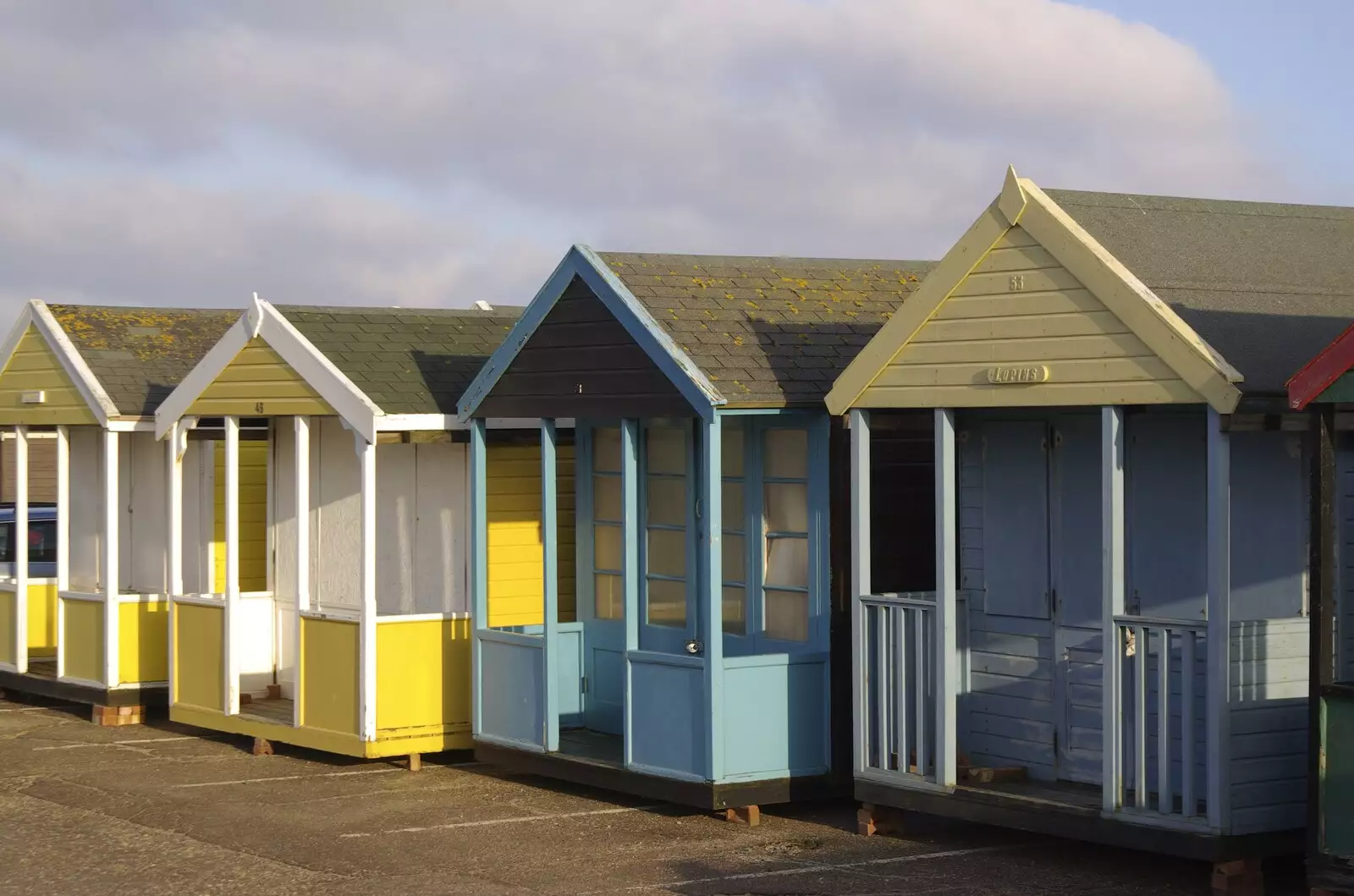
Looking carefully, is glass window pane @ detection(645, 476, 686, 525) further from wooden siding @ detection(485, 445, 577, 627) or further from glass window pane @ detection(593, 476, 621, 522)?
wooden siding @ detection(485, 445, 577, 627)

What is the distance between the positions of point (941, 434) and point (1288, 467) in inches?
72.0

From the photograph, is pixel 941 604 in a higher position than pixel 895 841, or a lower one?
higher

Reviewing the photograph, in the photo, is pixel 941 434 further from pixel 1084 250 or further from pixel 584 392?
pixel 584 392

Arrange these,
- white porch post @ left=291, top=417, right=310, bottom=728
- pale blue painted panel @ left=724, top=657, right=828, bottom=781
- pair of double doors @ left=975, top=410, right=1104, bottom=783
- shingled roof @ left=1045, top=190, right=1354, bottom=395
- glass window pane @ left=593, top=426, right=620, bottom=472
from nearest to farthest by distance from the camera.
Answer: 1. shingled roof @ left=1045, top=190, right=1354, bottom=395
2. pair of double doors @ left=975, top=410, right=1104, bottom=783
3. pale blue painted panel @ left=724, top=657, right=828, bottom=781
4. glass window pane @ left=593, top=426, right=620, bottom=472
5. white porch post @ left=291, top=417, right=310, bottom=728

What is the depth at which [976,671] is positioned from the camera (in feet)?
35.9

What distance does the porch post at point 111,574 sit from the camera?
16.0 meters

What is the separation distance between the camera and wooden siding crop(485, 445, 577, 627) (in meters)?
13.9

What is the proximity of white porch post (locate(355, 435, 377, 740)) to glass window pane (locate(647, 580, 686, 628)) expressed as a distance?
80.4 inches

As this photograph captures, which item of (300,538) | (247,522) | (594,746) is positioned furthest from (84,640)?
(594,746)

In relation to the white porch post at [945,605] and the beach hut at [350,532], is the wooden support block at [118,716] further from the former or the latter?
the white porch post at [945,605]

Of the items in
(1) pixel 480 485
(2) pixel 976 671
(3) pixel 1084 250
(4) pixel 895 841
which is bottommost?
(4) pixel 895 841

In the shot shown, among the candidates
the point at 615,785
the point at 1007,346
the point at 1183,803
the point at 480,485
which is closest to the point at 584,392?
the point at 480,485

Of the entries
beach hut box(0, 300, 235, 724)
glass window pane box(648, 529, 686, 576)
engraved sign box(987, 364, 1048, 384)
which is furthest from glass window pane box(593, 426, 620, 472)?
beach hut box(0, 300, 235, 724)

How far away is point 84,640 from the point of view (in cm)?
1656
